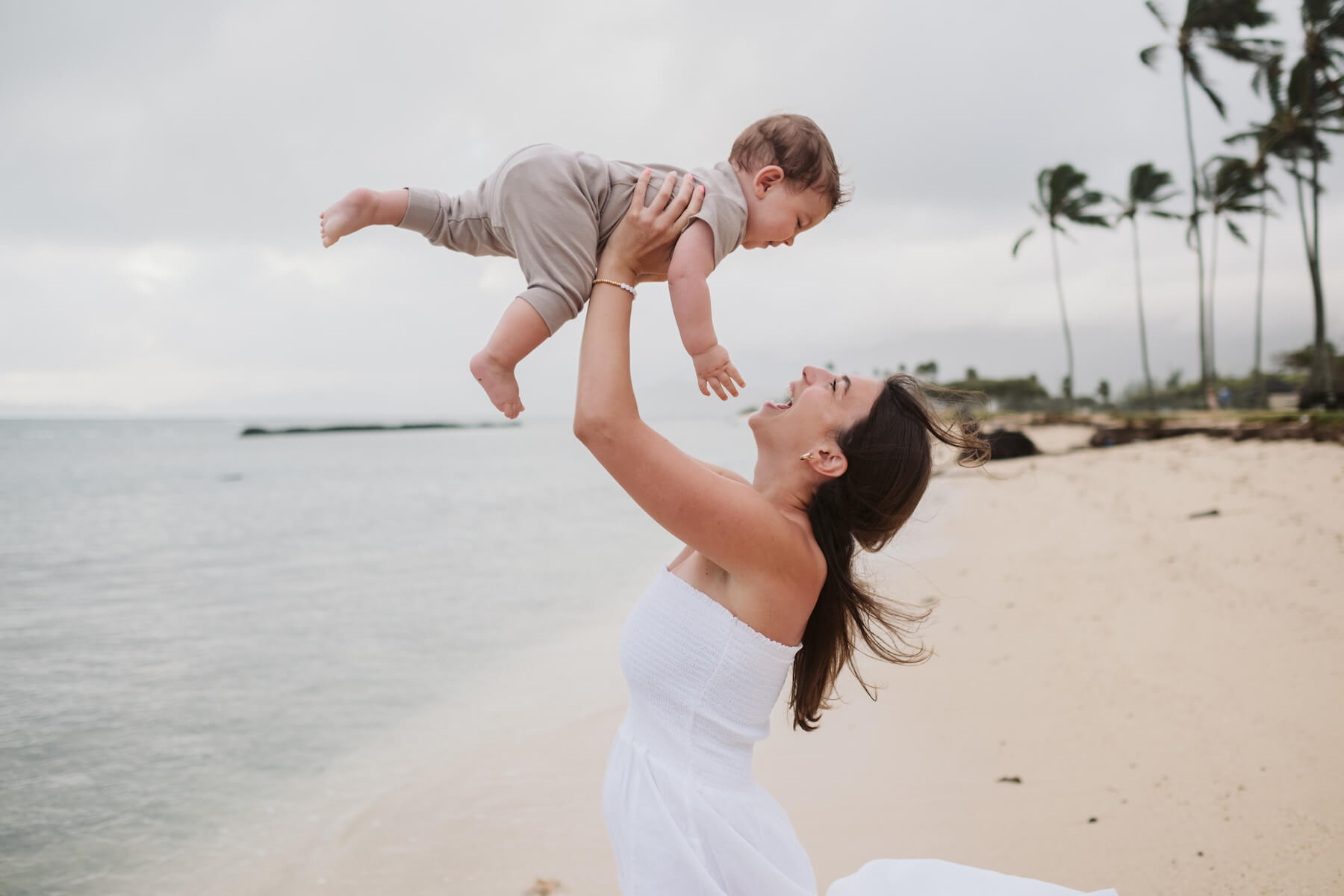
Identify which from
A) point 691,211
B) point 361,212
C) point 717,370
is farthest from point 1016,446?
point 361,212

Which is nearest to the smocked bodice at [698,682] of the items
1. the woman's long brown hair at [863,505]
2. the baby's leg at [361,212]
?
the woman's long brown hair at [863,505]

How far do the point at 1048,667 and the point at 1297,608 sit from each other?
1.84 m

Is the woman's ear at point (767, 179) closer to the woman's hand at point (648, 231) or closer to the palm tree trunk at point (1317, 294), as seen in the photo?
the woman's hand at point (648, 231)

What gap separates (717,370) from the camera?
1.91 m

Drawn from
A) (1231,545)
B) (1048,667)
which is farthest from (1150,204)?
(1048,667)

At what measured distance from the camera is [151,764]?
18.8ft

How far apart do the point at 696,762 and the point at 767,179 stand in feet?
4.38

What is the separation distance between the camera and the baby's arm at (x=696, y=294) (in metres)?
1.79

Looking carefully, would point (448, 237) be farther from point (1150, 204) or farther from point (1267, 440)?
point (1150, 204)

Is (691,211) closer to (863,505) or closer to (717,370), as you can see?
(717,370)

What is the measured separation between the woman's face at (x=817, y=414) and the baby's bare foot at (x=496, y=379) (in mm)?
572

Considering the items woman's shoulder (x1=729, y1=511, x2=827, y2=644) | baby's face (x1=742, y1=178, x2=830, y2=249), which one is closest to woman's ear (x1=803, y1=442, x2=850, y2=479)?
woman's shoulder (x1=729, y1=511, x2=827, y2=644)

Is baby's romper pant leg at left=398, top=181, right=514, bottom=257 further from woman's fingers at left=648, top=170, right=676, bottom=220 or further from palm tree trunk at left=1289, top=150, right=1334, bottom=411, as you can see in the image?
palm tree trunk at left=1289, top=150, right=1334, bottom=411

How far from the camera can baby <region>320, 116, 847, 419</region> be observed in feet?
5.97
